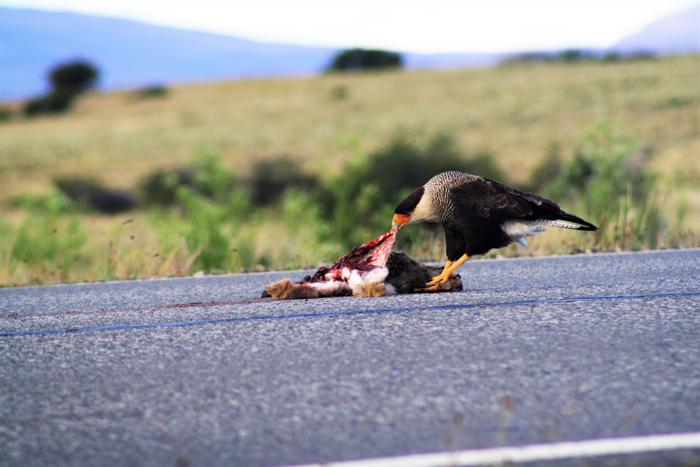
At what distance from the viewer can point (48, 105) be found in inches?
2820

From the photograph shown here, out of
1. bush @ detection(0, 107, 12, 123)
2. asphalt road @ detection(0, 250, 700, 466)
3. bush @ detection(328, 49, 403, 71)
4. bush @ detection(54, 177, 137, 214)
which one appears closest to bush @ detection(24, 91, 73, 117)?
bush @ detection(0, 107, 12, 123)

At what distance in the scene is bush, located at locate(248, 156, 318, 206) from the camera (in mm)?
28453

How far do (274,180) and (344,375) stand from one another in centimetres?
2485

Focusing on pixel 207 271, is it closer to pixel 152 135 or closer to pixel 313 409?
pixel 313 409

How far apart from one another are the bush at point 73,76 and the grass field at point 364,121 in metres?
3.94

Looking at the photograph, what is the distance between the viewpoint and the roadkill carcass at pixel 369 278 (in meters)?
6.50

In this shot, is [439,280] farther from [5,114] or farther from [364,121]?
[5,114]

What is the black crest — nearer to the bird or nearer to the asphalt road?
the bird

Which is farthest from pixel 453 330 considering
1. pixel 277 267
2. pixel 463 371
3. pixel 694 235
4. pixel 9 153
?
pixel 9 153

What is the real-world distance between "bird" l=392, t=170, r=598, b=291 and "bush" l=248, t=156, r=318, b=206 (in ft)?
70.3

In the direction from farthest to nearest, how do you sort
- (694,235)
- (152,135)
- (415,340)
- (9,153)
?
(152,135)
(9,153)
(694,235)
(415,340)

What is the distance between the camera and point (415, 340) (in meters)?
4.85

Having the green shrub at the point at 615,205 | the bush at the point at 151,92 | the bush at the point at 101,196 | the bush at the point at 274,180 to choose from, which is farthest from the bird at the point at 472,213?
the bush at the point at 151,92

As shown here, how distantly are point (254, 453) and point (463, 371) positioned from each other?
Result: 4.07 ft
